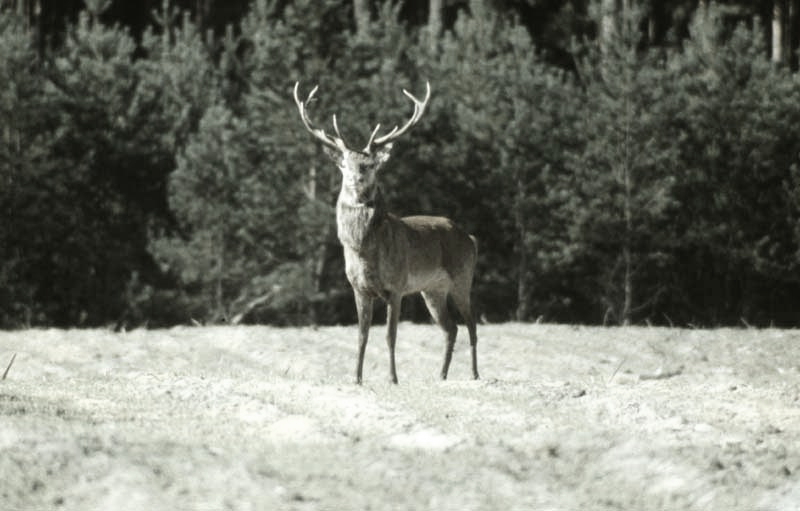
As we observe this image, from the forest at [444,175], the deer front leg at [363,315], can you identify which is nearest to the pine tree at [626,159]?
the forest at [444,175]

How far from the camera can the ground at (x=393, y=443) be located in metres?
7.77

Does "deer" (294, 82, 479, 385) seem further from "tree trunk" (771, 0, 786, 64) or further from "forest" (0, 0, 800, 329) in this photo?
"tree trunk" (771, 0, 786, 64)

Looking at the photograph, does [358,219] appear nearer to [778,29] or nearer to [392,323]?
[392,323]

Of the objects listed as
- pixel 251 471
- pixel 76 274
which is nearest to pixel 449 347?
pixel 251 471

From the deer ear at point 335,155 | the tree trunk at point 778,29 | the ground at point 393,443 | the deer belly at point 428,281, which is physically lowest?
the ground at point 393,443

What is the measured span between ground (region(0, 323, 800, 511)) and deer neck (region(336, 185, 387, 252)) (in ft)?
3.85

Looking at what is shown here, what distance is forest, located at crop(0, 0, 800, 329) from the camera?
2734cm

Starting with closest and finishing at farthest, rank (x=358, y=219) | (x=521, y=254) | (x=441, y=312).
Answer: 1. (x=358, y=219)
2. (x=441, y=312)
3. (x=521, y=254)

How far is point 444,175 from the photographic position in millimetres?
28328

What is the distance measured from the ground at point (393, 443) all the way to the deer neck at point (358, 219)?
3.85 ft

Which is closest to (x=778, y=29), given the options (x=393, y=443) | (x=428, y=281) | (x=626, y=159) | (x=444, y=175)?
(x=626, y=159)

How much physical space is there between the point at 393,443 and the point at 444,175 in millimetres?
19576

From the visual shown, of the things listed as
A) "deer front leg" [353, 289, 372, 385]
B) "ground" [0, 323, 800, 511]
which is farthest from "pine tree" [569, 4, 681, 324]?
"deer front leg" [353, 289, 372, 385]

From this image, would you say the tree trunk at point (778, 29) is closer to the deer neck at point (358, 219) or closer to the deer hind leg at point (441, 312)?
the deer hind leg at point (441, 312)
